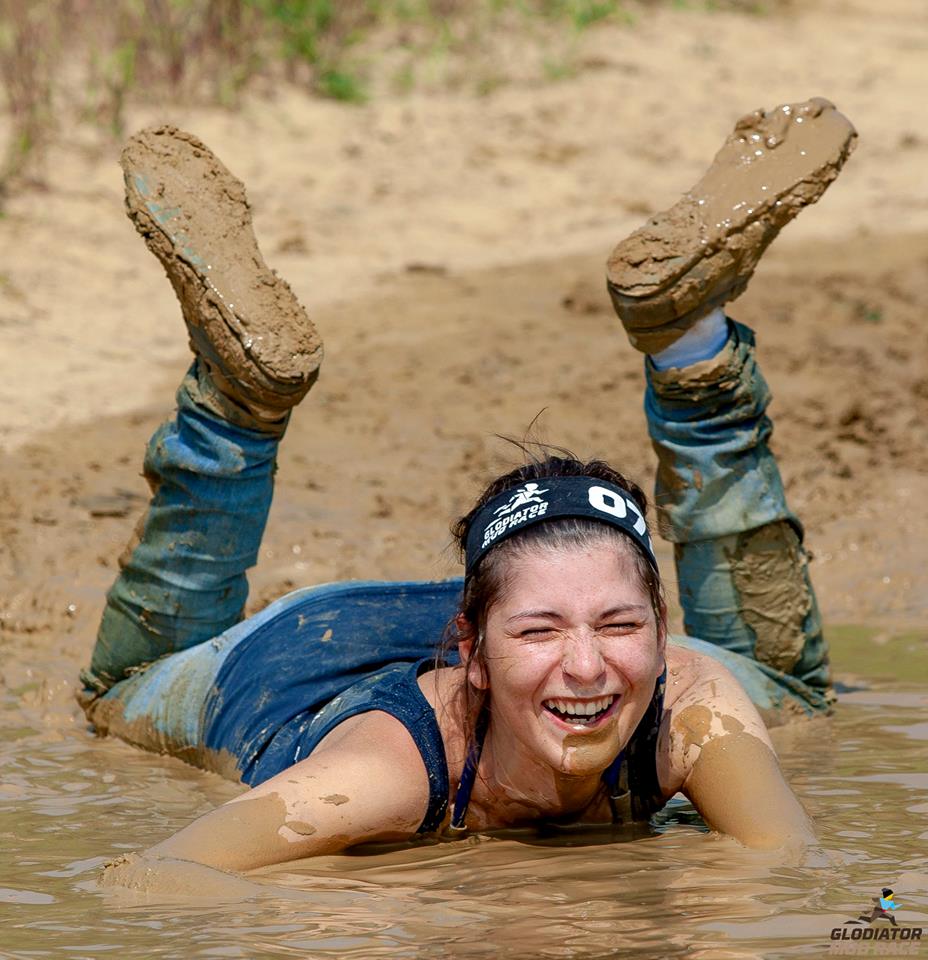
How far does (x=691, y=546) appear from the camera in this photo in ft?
12.5

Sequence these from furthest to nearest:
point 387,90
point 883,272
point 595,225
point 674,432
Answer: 1. point 387,90
2. point 595,225
3. point 883,272
4. point 674,432

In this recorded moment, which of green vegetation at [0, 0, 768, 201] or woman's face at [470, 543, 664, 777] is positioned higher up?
green vegetation at [0, 0, 768, 201]

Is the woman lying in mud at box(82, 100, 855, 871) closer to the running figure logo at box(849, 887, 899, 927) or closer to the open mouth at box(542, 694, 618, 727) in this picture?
the open mouth at box(542, 694, 618, 727)

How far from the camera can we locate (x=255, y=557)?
3.83 m

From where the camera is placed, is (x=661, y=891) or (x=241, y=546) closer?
(x=661, y=891)

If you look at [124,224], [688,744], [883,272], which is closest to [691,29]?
[883,272]

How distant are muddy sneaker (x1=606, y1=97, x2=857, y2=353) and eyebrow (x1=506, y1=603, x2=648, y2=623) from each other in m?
0.84

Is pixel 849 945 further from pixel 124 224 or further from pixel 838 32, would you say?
pixel 838 32

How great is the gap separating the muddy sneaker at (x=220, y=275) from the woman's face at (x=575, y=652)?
83cm

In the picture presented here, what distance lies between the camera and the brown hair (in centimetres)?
285

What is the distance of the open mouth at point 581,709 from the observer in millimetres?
2781

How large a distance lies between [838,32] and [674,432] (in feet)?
24.9

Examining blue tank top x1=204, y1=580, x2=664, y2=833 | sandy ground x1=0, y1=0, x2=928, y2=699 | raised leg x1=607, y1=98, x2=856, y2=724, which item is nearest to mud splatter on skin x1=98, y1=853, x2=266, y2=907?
blue tank top x1=204, y1=580, x2=664, y2=833

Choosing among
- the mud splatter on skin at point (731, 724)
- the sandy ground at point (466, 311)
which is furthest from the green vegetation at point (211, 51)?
the mud splatter on skin at point (731, 724)
